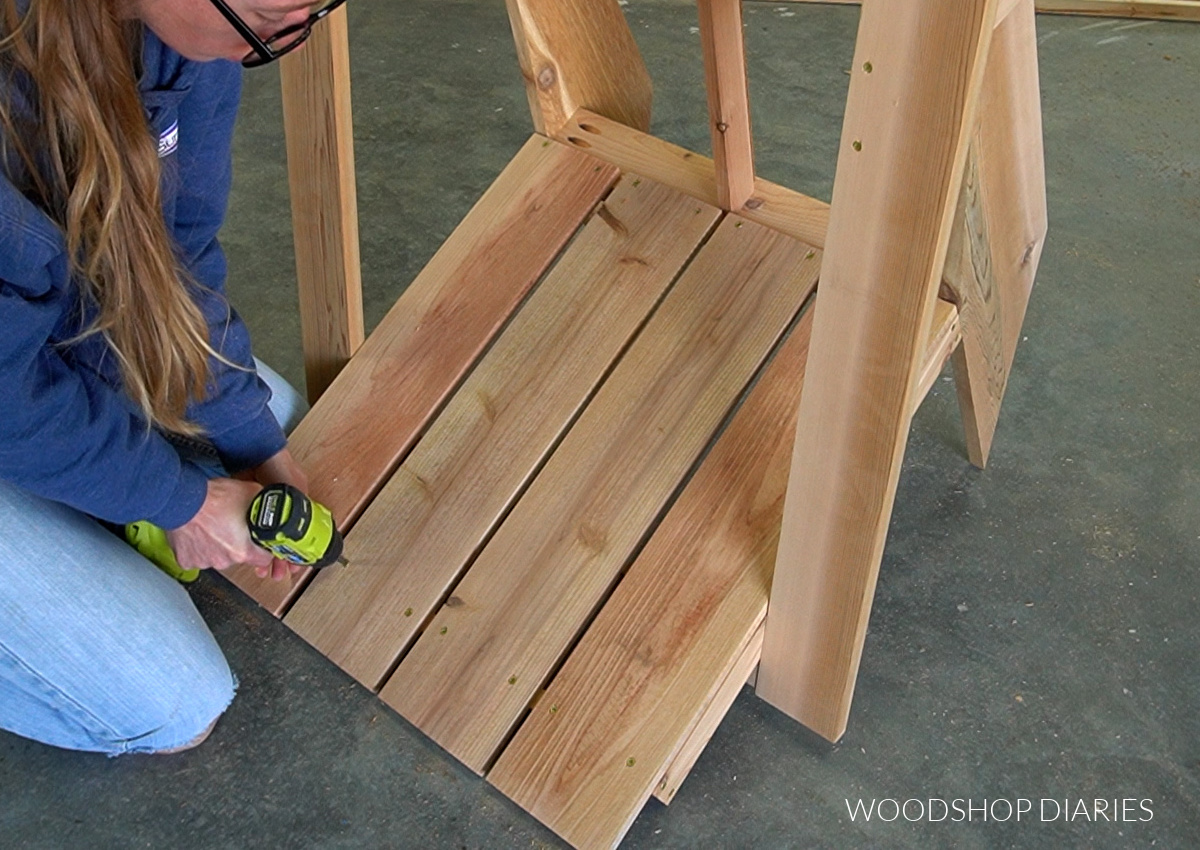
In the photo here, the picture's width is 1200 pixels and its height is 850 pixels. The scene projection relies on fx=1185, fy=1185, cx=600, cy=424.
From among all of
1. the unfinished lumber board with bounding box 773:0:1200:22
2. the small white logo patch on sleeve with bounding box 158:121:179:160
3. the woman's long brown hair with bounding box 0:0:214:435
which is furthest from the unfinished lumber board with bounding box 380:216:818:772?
the unfinished lumber board with bounding box 773:0:1200:22

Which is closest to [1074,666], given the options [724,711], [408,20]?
[724,711]

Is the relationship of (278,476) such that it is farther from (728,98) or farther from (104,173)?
(728,98)

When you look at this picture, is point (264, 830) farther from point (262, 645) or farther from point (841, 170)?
point (841, 170)

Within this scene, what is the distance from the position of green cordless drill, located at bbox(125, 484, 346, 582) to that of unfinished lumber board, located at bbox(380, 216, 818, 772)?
0.53 ft

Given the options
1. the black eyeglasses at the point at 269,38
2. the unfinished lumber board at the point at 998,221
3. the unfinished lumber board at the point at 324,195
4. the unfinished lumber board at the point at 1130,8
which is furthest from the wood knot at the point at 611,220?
the unfinished lumber board at the point at 1130,8

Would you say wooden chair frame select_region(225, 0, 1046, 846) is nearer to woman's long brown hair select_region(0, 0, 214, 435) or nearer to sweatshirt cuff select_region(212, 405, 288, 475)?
sweatshirt cuff select_region(212, 405, 288, 475)

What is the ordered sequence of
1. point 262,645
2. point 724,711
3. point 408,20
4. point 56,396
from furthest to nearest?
point 408,20
point 262,645
point 724,711
point 56,396

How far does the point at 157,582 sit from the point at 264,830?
312mm

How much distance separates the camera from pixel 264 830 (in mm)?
1365

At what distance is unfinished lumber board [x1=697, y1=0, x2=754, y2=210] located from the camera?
1.30 meters

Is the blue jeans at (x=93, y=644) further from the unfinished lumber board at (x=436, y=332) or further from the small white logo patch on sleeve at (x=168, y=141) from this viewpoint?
the small white logo patch on sleeve at (x=168, y=141)

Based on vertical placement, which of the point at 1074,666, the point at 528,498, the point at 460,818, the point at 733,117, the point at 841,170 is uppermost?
the point at 841,170

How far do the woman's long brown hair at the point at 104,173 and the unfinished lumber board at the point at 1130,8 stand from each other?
2.32 meters

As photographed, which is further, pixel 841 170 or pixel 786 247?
pixel 786 247
